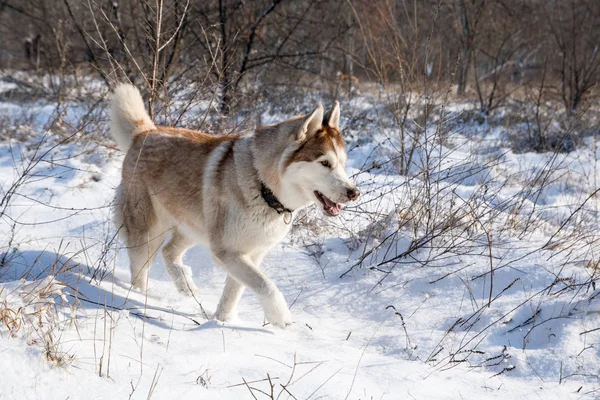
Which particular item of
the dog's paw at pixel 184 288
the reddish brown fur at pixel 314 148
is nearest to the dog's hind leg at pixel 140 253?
the dog's paw at pixel 184 288

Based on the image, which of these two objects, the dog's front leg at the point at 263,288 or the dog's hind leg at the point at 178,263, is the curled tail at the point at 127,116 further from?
the dog's front leg at the point at 263,288

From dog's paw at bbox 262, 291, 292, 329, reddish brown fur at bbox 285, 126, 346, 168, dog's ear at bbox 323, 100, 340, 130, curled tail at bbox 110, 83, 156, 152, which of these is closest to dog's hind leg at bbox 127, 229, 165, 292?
curled tail at bbox 110, 83, 156, 152

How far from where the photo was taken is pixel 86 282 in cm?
342

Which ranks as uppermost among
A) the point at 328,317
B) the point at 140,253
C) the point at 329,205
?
the point at 329,205

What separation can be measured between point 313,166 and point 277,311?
0.90 metres

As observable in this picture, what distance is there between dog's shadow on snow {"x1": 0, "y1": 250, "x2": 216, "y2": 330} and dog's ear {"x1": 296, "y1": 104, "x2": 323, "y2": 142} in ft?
4.00

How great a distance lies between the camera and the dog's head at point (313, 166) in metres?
3.21

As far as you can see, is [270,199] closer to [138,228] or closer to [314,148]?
[314,148]

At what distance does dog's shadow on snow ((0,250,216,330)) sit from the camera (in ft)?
9.84

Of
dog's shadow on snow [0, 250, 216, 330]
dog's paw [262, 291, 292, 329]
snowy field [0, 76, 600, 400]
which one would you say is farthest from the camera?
dog's paw [262, 291, 292, 329]

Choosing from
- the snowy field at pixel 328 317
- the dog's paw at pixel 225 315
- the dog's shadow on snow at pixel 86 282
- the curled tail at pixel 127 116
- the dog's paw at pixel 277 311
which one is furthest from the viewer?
the curled tail at pixel 127 116

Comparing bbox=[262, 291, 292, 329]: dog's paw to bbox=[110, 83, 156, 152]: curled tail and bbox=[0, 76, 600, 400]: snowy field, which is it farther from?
bbox=[110, 83, 156, 152]: curled tail

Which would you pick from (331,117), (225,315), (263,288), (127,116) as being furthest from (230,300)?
(127,116)

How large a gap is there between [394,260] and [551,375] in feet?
5.23
